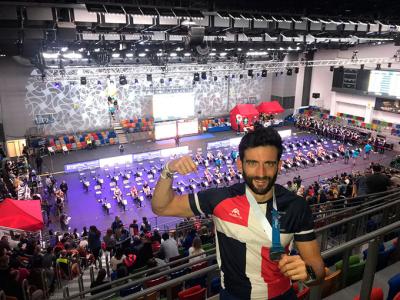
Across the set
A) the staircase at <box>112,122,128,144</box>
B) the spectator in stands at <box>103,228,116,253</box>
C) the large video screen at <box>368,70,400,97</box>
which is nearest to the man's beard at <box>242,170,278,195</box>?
the spectator in stands at <box>103,228,116,253</box>

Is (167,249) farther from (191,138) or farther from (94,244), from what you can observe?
(191,138)

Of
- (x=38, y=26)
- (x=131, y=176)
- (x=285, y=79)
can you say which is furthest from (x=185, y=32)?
(x=285, y=79)

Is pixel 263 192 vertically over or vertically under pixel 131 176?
over

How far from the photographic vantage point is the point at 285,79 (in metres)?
30.4

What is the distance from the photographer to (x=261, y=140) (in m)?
1.96

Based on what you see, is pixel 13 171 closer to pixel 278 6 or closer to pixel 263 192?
pixel 278 6

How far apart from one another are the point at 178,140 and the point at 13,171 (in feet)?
35.2

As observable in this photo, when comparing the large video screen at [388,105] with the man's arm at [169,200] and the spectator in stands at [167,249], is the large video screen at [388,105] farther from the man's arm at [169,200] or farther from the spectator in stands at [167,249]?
the man's arm at [169,200]

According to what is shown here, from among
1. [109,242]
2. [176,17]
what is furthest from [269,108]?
[109,242]

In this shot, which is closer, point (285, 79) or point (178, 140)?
point (178, 140)

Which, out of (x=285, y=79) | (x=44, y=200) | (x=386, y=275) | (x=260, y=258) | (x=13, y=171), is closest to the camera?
(x=260, y=258)

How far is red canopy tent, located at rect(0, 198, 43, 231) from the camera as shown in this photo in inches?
340

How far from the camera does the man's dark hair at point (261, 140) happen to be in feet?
6.44

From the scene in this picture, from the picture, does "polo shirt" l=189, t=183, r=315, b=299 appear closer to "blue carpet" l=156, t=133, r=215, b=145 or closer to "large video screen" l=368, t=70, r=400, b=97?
"blue carpet" l=156, t=133, r=215, b=145
